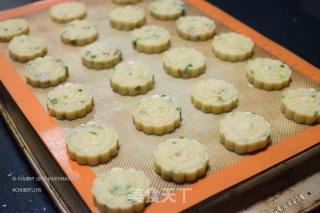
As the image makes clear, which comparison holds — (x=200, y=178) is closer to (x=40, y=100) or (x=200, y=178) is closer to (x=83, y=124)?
(x=83, y=124)

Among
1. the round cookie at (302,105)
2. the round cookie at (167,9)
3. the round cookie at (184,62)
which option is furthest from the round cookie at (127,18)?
the round cookie at (302,105)

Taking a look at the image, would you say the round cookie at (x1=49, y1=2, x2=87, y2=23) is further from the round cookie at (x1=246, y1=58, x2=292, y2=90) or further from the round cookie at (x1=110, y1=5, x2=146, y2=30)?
the round cookie at (x1=246, y1=58, x2=292, y2=90)

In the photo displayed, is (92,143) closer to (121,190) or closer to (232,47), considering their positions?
(121,190)

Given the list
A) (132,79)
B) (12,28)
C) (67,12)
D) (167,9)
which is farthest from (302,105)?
(12,28)

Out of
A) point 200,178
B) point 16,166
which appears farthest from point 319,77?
point 16,166

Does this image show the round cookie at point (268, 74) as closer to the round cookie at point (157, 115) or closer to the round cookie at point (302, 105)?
the round cookie at point (302, 105)
